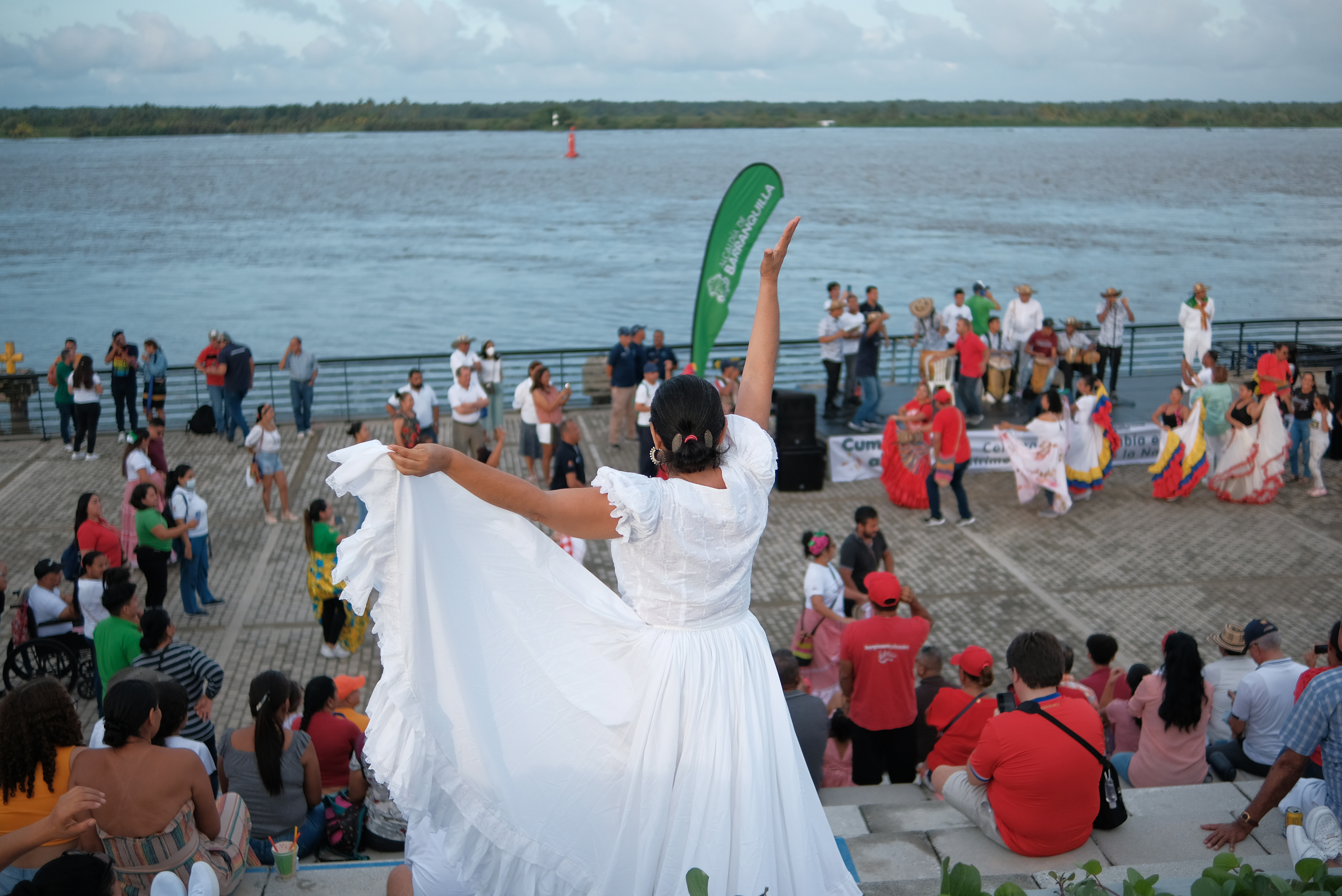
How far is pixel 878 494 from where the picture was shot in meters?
13.2

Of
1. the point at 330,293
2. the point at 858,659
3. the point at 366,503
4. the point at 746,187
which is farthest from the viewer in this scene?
the point at 330,293

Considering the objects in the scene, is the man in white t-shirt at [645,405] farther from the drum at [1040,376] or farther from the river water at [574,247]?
the river water at [574,247]

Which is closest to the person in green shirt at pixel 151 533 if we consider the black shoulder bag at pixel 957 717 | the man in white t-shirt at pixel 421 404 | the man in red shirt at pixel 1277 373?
the man in white t-shirt at pixel 421 404

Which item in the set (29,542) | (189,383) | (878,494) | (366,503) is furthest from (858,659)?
(189,383)

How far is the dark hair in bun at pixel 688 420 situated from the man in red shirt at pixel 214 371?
1321 cm

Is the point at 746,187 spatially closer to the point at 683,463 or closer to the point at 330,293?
the point at 683,463

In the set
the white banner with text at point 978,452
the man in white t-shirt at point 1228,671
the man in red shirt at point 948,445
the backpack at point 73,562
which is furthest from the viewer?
the white banner with text at point 978,452

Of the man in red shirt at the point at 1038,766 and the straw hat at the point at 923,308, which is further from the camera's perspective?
the straw hat at the point at 923,308

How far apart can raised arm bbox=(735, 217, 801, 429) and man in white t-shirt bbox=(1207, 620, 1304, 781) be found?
3.86 metres

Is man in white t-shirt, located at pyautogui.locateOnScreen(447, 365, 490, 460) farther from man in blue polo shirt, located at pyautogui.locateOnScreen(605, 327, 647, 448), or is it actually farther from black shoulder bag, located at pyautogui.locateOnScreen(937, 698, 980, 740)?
black shoulder bag, located at pyautogui.locateOnScreen(937, 698, 980, 740)

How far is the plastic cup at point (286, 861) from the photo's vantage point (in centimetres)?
401

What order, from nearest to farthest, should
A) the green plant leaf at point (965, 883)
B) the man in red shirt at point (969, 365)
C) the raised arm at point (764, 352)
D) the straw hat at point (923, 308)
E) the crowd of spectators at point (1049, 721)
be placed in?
the green plant leaf at point (965, 883) < the raised arm at point (764, 352) < the crowd of spectators at point (1049, 721) < the man in red shirt at point (969, 365) < the straw hat at point (923, 308)

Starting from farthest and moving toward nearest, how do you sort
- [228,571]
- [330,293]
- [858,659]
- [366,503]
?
1. [330,293]
2. [228,571]
3. [858,659]
4. [366,503]

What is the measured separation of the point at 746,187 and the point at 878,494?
12.7ft
